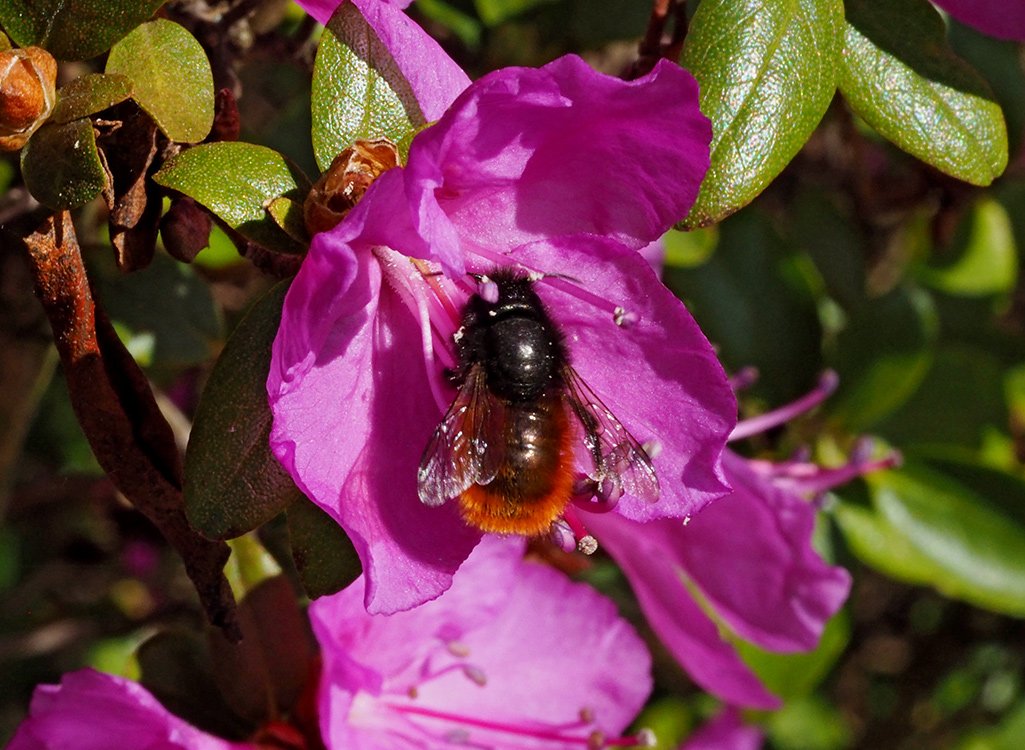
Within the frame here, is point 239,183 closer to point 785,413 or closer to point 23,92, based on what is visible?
point 23,92

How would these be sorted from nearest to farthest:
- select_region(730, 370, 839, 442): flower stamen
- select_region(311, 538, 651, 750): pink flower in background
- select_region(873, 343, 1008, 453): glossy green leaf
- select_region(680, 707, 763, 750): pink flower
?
select_region(311, 538, 651, 750): pink flower in background, select_region(730, 370, 839, 442): flower stamen, select_region(873, 343, 1008, 453): glossy green leaf, select_region(680, 707, 763, 750): pink flower

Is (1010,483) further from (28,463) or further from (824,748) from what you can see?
(28,463)

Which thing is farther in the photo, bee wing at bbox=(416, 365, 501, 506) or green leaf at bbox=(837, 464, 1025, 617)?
green leaf at bbox=(837, 464, 1025, 617)

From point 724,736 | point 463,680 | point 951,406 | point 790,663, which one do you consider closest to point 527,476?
point 463,680

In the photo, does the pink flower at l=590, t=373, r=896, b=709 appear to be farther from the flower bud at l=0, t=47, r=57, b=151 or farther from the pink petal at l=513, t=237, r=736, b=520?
the flower bud at l=0, t=47, r=57, b=151

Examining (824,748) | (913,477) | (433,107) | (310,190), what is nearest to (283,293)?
(310,190)

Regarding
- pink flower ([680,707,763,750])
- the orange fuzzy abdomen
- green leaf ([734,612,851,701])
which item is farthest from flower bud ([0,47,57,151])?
pink flower ([680,707,763,750])

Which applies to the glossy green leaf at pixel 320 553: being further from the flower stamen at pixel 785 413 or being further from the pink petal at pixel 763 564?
the flower stamen at pixel 785 413
